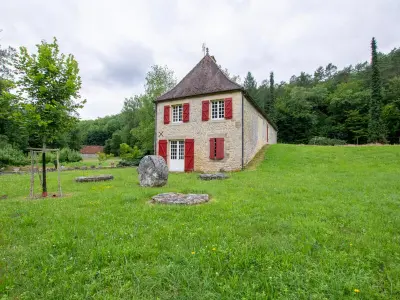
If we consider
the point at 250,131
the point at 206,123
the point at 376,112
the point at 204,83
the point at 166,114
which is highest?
the point at 376,112

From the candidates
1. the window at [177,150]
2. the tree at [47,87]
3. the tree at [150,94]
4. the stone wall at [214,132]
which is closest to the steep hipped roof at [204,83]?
the stone wall at [214,132]

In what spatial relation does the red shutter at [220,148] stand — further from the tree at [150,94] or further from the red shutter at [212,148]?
the tree at [150,94]

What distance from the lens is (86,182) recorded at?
402 inches

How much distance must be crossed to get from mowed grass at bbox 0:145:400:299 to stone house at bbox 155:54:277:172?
840 centimetres

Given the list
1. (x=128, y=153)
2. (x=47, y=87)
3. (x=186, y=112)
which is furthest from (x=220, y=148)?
(x=128, y=153)

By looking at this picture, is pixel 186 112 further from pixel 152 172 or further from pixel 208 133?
pixel 152 172

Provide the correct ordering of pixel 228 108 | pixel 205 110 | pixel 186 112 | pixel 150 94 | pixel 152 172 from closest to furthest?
1. pixel 152 172
2. pixel 228 108
3. pixel 205 110
4. pixel 186 112
5. pixel 150 94

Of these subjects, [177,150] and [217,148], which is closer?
[217,148]

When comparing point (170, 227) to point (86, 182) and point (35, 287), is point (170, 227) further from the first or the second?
point (86, 182)

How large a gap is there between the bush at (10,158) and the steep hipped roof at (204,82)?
47.4 feet

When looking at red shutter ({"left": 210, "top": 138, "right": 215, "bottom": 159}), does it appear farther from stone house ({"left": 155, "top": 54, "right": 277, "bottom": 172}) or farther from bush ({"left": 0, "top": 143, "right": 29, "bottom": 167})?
bush ({"left": 0, "top": 143, "right": 29, "bottom": 167})

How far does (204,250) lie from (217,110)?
477 inches

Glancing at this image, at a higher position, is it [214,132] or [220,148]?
[214,132]

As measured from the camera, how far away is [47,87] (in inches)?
277
